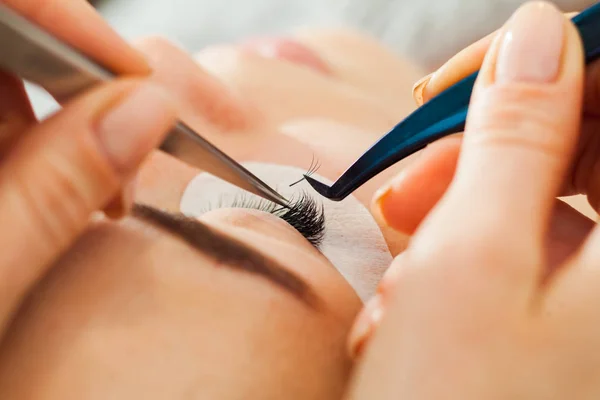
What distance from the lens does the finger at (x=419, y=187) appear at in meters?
0.42

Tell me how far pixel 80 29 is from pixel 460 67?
0.89 feet

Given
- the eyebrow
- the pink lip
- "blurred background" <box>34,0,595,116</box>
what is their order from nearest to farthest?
the eyebrow < the pink lip < "blurred background" <box>34,0,595,116</box>

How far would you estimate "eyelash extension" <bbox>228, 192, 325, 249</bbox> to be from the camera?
46 cm

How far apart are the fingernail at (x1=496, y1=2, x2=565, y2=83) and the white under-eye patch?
0.20m

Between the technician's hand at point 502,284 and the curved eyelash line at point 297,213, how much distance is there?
17 cm

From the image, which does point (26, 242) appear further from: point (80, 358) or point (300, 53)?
point (300, 53)

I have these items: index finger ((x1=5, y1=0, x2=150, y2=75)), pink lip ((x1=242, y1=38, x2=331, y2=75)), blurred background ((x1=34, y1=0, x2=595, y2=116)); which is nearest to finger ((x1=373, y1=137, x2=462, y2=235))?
index finger ((x1=5, y1=0, x2=150, y2=75))

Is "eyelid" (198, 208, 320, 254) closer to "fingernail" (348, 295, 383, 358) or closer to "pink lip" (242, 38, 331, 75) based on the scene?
"fingernail" (348, 295, 383, 358)

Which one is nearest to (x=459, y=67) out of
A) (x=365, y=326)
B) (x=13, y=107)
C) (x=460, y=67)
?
(x=460, y=67)

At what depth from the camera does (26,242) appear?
11.1 inches

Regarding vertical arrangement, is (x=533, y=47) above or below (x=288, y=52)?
above

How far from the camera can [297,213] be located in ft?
1.53

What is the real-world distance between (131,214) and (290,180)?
0.16m

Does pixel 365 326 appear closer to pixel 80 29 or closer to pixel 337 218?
pixel 337 218
